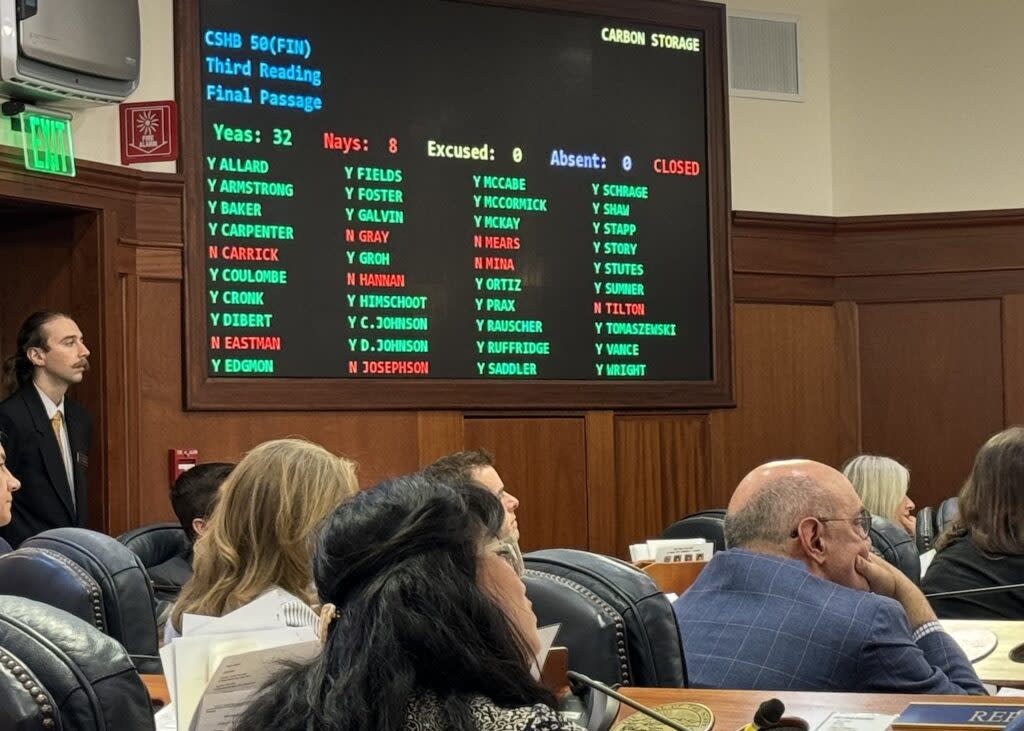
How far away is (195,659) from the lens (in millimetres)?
1868

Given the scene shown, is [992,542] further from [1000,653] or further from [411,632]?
[411,632]

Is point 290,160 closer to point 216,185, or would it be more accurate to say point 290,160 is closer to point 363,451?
point 216,185

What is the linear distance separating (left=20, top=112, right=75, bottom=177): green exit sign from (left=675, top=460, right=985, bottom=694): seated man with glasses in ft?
11.6

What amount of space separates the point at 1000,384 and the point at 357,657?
712 cm

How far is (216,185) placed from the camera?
612 cm

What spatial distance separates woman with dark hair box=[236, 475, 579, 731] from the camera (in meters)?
1.26

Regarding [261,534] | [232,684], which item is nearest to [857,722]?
[232,684]

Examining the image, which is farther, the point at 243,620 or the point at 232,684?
the point at 243,620

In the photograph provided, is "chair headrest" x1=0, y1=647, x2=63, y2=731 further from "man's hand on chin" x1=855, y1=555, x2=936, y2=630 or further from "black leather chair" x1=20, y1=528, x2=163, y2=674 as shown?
"man's hand on chin" x1=855, y1=555, x2=936, y2=630

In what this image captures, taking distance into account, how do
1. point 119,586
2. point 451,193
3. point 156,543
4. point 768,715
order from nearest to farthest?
1. point 768,715
2. point 119,586
3. point 156,543
4. point 451,193

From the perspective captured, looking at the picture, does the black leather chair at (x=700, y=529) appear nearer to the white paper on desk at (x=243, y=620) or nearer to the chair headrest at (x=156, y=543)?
the chair headrest at (x=156, y=543)

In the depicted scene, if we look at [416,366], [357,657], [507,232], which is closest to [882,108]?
[507,232]

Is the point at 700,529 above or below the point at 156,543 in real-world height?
below

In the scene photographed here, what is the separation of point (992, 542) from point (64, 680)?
285cm
